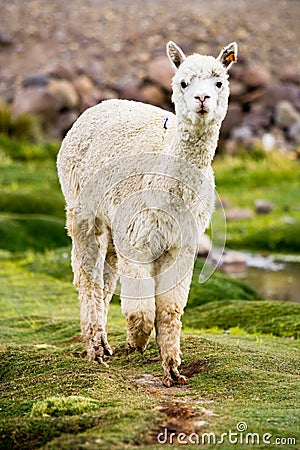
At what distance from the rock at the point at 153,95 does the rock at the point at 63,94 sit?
2429 mm

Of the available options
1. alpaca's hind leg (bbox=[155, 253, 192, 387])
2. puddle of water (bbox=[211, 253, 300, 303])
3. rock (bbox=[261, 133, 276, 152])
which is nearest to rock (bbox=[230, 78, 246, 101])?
rock (bbox=[261, 133, 276, 152])

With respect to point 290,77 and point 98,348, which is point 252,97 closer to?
point 290,77

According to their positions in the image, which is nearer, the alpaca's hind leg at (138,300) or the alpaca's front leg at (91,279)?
the alpaca's hind leg at (138,300)

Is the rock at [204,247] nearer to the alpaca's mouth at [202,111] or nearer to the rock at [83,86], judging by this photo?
the alpaca's mouth at [202,111]

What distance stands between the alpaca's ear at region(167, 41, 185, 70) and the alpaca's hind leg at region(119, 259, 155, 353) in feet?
5.01

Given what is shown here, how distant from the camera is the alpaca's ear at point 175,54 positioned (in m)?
6.35

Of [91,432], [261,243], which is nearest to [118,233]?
[91,432]

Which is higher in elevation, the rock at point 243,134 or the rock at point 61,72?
the rock at point 61,72

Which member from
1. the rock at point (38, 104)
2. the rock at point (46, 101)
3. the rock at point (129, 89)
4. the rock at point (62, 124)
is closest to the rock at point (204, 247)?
the rock at point (62, 124)

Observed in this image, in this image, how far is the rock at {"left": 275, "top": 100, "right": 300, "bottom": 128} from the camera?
96.2ft

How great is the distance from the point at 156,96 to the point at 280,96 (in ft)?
14.5

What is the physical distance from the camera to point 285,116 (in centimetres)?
2942

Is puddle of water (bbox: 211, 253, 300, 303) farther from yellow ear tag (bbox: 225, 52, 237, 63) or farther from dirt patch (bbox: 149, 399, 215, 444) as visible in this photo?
dirt patch (bbox: 149, 399, 215, 444)

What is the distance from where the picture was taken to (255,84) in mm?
31891
